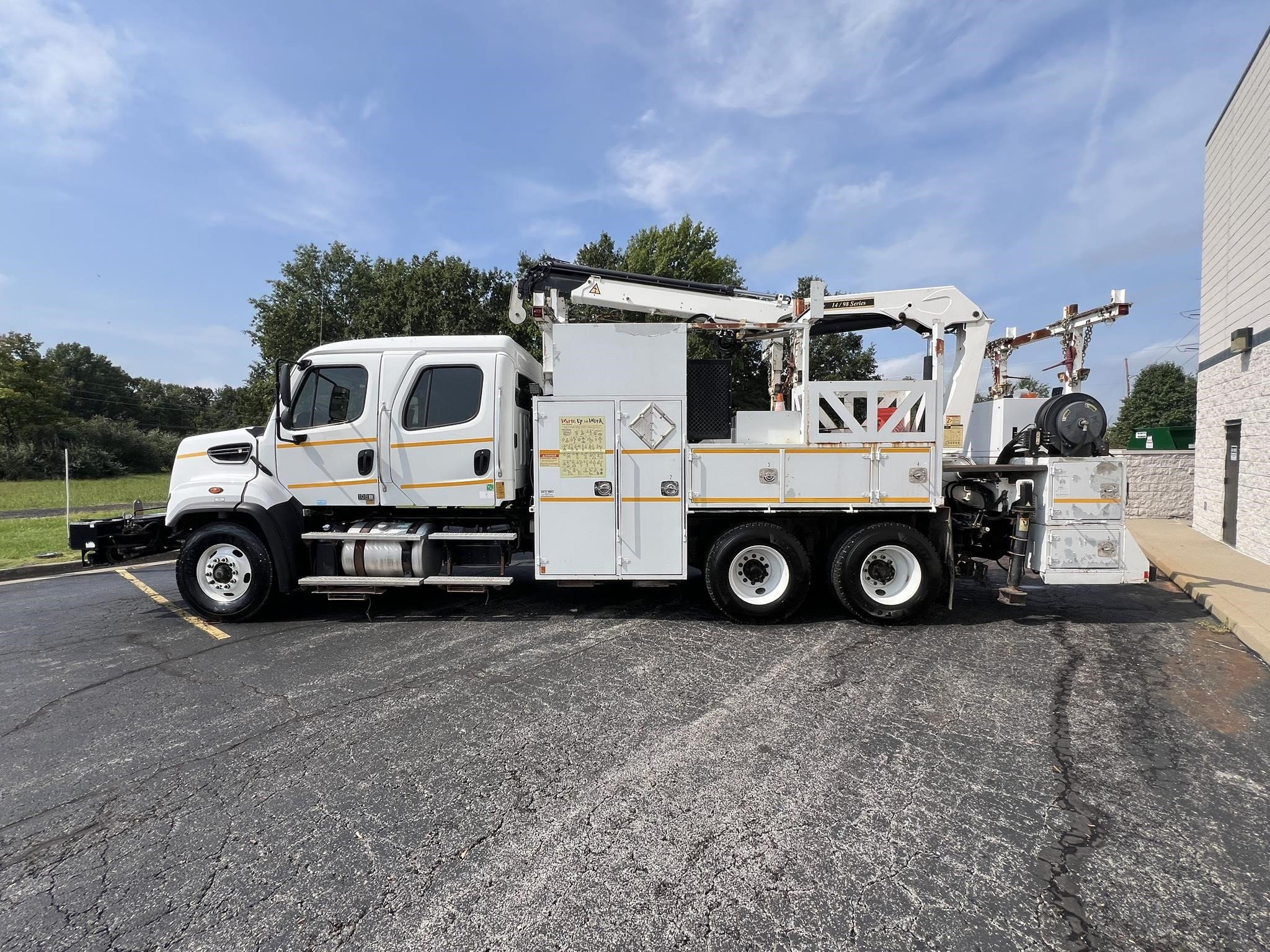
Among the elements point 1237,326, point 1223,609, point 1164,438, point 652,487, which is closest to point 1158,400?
point 1164,438

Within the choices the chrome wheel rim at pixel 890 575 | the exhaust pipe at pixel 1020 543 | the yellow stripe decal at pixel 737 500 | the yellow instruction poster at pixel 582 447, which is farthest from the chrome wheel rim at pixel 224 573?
the exhaust pipe at pixel 1020 543

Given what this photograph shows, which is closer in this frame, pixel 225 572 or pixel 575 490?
pixel 575 490

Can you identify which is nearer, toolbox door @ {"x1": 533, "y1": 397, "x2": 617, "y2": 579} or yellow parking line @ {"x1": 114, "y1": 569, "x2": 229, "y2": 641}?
toolbox door @ {"x1": 533, "y1": 397, "x2": 617, "y2": 579}

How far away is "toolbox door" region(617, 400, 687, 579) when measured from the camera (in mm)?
5941

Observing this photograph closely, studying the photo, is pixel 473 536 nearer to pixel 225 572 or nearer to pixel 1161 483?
pixel 225 572

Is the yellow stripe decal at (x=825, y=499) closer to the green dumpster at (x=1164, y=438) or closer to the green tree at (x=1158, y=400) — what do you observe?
the green dumpster at (x=1164, y=438)

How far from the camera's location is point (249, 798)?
3186 millimetres

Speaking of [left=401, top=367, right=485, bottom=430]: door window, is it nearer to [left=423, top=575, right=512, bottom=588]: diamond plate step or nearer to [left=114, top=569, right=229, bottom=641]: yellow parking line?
[left=423, top=575, right=512, bottom=588]: diamond plate step

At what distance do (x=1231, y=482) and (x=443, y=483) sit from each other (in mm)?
13529

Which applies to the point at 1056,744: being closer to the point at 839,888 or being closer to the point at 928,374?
the point at 839,888

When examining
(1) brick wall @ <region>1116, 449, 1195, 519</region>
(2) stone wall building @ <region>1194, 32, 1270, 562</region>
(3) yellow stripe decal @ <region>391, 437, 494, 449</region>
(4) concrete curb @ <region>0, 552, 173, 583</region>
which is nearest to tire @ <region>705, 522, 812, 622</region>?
(3) yellow stripe decal @ <region>391, 437, 494, 449</region>

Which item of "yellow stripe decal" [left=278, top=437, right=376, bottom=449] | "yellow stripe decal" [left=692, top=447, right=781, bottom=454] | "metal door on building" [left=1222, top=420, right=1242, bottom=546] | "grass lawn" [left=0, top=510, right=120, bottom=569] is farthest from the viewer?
"metal door on building" [left=1222, top=420, right=1242, bottom=546]

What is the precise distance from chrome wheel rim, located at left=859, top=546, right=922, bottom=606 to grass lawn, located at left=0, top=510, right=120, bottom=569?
12.7 m

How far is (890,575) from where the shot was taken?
20.4 ft
